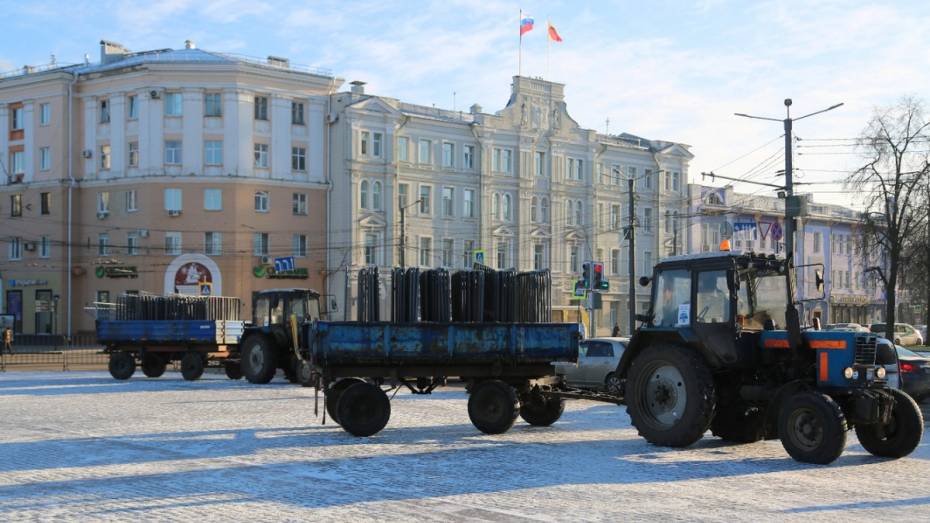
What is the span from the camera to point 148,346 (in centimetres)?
3128

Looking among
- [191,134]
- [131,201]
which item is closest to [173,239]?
[131,201]

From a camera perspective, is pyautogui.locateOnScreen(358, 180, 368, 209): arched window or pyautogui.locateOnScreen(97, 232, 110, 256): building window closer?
pyautogui.locateOnScreen(97, 232, 110, 256): building window

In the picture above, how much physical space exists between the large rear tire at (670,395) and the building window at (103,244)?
47.3 metres

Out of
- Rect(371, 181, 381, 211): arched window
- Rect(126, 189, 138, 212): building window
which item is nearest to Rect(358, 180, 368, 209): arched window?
Rect(371, 181, 381, 211): arched window

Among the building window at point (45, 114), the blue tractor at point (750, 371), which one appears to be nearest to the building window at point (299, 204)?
the building window at point (45, 114)

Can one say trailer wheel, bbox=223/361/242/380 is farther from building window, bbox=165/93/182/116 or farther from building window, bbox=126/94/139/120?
building window, bbox=126/94/139/120

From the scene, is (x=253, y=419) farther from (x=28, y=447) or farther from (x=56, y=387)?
(x=56, y=387)

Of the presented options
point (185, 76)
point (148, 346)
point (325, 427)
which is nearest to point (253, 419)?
point (325, 427)

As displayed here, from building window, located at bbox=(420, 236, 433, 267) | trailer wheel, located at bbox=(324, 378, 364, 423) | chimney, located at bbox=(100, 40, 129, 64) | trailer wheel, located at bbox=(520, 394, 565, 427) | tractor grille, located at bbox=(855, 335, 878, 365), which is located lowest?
trailer wheel, located at bbox=(520, 394, 565, 427)

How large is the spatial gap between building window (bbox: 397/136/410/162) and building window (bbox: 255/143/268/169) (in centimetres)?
723

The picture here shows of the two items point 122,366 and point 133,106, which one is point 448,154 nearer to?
point 133,106

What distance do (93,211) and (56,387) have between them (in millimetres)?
32904

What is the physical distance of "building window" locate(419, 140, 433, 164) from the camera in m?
61.4

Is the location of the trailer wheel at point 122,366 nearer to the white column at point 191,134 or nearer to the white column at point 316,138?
the white column at point 191,134
